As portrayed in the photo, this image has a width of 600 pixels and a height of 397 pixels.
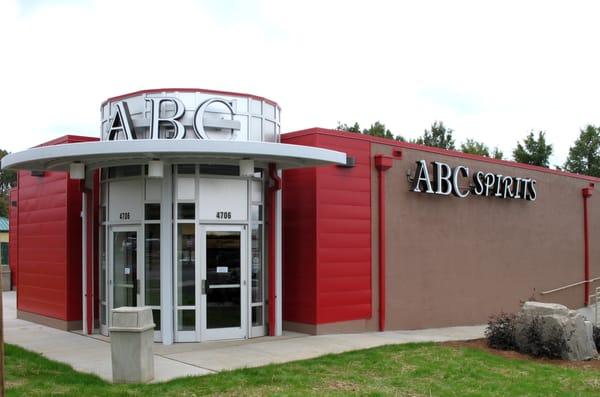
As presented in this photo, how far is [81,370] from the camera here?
30.5 ft

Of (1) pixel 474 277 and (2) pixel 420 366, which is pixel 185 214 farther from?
(1) pixel 474 277

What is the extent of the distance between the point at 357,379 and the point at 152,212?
5.13 meters

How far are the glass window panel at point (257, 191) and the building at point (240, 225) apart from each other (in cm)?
3

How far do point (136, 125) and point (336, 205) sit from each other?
4211mm

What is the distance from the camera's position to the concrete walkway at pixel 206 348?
31.2ft

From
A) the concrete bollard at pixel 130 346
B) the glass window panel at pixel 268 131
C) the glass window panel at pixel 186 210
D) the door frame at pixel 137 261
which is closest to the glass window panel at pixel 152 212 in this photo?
the door frame at pixel 137 261

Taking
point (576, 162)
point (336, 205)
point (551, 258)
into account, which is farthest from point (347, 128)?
point (336, 205)

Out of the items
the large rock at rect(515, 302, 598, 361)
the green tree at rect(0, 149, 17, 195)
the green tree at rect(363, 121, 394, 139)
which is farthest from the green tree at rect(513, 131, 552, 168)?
the green tree at rect(0, 149, 17, 195)

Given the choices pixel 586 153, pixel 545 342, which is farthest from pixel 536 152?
pixel 545 342

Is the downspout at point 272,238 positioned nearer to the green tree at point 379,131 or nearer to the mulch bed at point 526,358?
the mulch bed at point 526,358

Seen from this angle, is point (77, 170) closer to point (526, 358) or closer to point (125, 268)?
point (125, 268)

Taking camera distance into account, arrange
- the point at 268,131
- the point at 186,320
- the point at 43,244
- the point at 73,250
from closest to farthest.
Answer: the point at 186,320, the point at 268,131, the point at 73,250, the point at 43,244

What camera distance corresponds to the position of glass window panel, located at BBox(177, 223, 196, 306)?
1159 cm

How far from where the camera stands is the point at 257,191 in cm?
1244
